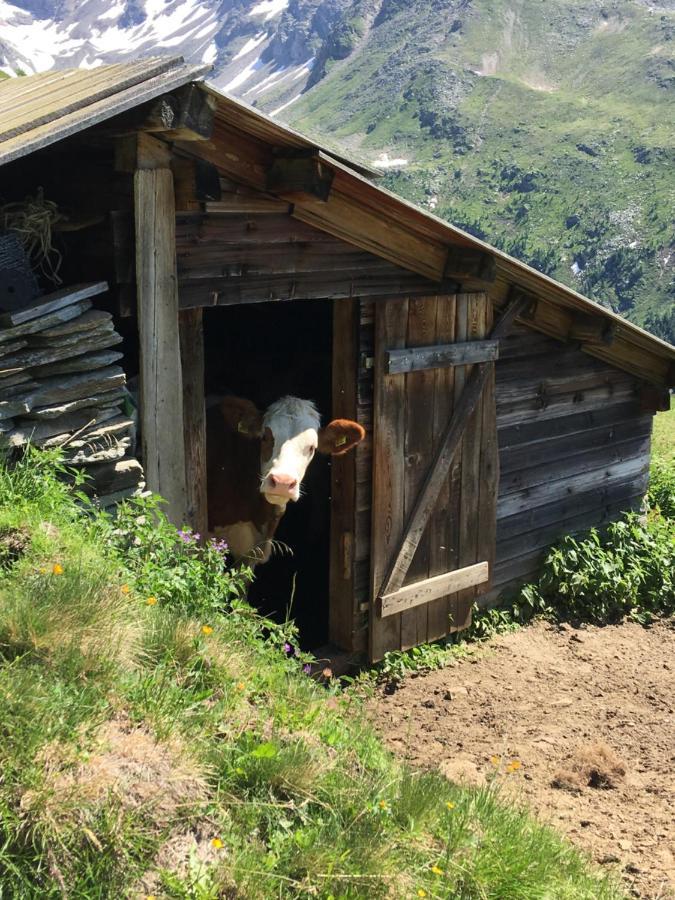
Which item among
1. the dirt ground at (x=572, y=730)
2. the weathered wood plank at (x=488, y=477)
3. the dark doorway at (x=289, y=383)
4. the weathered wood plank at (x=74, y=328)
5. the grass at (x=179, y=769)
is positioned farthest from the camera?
the dark doorway at (x=289, y=383)

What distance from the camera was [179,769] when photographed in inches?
135

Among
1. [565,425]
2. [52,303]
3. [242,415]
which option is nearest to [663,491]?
[565,425]

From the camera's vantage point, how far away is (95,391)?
4.92 m

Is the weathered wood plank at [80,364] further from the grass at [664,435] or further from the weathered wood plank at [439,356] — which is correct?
the grass at [664,435]

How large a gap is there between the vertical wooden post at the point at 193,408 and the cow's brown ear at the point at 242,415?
0.83 metres

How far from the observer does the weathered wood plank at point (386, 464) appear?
22.9 feet

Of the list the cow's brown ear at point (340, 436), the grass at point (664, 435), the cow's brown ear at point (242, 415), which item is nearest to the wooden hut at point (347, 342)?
the cow's brown ear at point (340, 436)

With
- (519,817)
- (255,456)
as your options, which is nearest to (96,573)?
(519,817)

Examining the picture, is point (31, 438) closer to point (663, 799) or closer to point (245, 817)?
point (245, 817)

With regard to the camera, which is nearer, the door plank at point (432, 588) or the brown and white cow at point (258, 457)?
the brown and white cow at point (258, 457)

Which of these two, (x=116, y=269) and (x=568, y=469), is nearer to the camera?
(x=116, y=269)

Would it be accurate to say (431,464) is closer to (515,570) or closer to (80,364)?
(515,570)

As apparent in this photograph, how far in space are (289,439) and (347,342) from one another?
992 mm

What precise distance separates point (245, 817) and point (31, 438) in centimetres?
221
